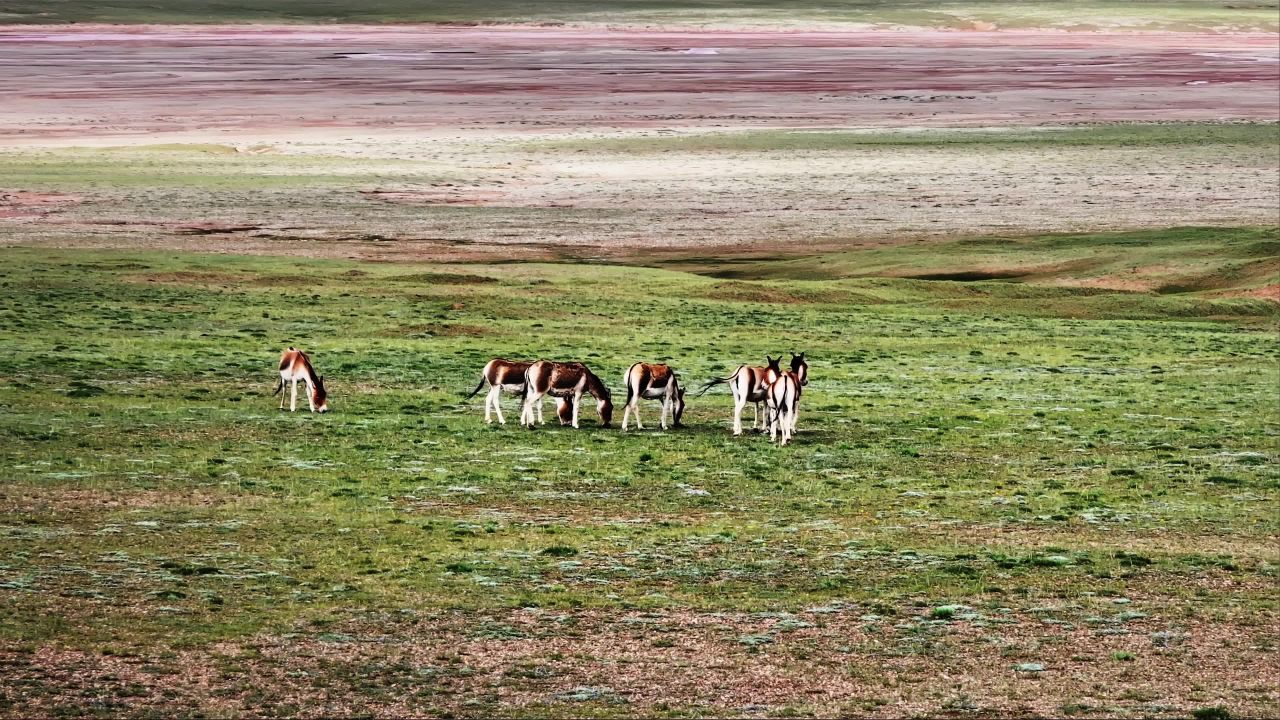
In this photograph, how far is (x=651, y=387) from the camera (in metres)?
30.7

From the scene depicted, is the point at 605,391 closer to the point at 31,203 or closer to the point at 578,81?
the point at 31,203

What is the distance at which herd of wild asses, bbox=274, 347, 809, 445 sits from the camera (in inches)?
1199

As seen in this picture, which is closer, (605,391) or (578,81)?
(605,391)

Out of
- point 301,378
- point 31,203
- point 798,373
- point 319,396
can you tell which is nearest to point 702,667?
point 798,373

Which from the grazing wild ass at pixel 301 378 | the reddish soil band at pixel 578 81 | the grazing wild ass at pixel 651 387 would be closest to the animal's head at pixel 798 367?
the grazing wild ass at pixel 651 387

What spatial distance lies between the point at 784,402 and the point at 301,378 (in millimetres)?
8525

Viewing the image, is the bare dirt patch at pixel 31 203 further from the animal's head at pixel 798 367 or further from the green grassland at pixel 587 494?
the animal's head at pixel 798 367

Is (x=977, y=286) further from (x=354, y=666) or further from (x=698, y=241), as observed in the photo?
(x=354, y=666)

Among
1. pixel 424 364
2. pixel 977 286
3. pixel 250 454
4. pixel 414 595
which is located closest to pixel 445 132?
pixel 977 286

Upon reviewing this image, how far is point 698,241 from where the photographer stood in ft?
245

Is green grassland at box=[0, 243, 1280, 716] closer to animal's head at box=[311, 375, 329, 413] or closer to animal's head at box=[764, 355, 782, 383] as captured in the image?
animal's head at box=[311, 375, 329, 413]

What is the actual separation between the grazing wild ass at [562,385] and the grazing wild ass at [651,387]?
596mm

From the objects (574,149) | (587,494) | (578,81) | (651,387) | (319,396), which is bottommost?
(587,494)

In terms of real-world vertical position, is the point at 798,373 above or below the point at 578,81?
below
